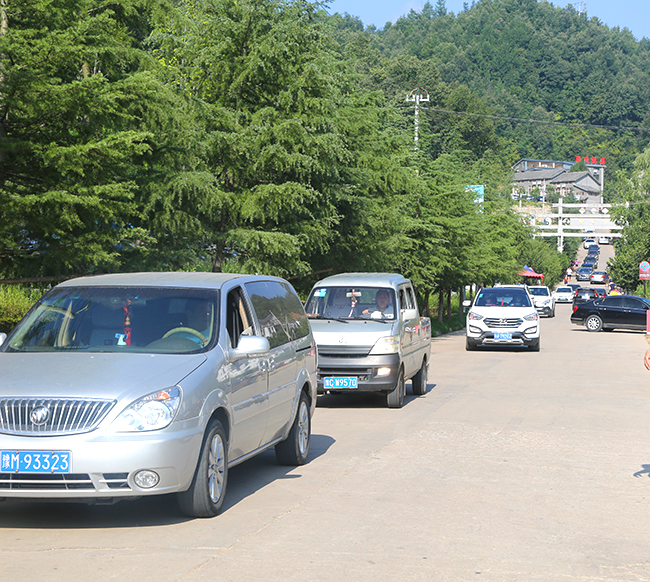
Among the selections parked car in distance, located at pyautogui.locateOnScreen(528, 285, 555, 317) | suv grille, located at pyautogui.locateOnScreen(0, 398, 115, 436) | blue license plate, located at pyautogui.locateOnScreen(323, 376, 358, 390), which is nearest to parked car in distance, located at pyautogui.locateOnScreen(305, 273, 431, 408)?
blue license plate, located at pyautogui.locateOnScreen(323, 376, 358, 390)

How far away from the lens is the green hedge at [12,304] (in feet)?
46.5

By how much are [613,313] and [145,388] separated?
35805mm

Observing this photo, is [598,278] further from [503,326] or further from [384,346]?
[384,346]

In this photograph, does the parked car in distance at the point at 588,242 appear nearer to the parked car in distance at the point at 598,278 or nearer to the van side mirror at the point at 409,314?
the parked car in distance at the point at 598,278

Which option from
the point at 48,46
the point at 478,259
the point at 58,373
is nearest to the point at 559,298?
the point at 478,259

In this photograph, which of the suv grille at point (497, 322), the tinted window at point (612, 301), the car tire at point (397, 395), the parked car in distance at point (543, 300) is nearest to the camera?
the car tire at point (397, 395)

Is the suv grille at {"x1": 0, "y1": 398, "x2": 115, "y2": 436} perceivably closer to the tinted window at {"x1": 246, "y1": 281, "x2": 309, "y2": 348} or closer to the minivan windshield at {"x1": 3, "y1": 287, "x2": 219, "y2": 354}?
the minivan windshield at {"x1": 3, "y1": 287, "x2": 219, "y2": 354}

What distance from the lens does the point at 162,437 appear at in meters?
6.00

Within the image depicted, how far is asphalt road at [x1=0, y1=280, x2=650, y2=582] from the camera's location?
210 inches

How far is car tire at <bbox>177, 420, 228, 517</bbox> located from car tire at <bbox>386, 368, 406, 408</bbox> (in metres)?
6.52

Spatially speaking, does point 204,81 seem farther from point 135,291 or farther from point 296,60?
point 135,291

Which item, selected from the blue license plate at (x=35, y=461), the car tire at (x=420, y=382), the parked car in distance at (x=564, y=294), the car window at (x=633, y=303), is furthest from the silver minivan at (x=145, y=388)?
the parked car in distance at (x=564, y=294)

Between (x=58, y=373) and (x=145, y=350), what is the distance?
0.76m

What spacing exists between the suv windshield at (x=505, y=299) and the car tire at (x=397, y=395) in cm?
1383
